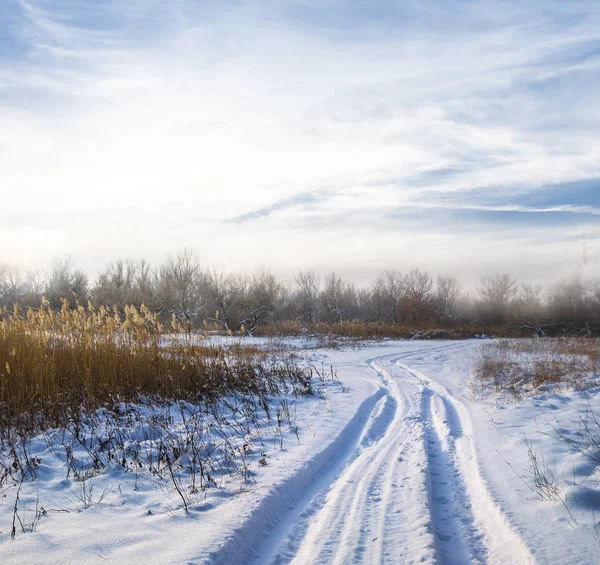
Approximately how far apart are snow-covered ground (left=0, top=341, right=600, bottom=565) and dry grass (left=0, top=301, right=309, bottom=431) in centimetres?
129

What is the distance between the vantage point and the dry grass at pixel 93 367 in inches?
257

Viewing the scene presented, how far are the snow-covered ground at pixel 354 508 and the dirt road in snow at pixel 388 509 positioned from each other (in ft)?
0.04

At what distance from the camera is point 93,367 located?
773 cm

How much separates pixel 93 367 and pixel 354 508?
17.9 ft

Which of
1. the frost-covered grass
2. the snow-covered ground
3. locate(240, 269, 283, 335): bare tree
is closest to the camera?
the snow-covered ground

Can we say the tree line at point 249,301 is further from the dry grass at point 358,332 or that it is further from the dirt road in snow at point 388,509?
the dirt road in snow at point 388,509

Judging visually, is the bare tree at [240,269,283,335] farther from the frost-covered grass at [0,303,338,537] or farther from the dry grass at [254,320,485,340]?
the frost-covered grass at [0,303,338,537]

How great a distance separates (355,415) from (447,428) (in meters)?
1.48

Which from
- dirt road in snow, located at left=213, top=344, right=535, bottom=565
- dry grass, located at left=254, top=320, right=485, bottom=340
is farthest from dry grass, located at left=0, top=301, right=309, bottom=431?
dry grass, located at left=254, top=320, right=485, bottom=340

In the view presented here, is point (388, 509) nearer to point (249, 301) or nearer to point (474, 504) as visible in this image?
point (474, 504)

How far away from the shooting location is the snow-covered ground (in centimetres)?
322

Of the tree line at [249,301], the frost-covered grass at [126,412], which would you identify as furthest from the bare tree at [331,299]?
the frost-covered grass at [126,412]

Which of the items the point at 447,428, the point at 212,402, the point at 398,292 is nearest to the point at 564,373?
the point at 447,428

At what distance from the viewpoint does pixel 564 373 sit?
11.4 m
